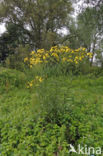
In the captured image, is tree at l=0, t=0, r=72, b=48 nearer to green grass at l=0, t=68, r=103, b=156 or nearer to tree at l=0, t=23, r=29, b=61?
tree at l=0, t=23, r=29, b=61

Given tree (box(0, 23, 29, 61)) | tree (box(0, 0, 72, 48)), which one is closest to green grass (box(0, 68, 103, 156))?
tree (box(0, 0, 72, 48))

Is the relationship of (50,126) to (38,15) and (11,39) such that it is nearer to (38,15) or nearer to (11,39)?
(38,15)

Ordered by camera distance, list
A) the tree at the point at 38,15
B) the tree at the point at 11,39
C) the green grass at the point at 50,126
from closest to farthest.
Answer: the green grass at the point at 50,126, the tree at the point at 38,15, the tree at the point at 11,39

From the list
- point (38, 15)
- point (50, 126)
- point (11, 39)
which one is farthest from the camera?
point (11, 39)

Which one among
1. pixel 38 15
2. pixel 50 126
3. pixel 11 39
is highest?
pixel 38 15

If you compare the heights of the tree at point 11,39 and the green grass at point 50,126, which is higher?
the tree at point 11,39

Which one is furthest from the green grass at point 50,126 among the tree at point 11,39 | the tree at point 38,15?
the tree at point 11,39

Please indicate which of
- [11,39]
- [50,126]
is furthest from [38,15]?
[50,126]

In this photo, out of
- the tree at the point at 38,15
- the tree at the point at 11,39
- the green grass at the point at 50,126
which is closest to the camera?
the green grass at the point at 50,126

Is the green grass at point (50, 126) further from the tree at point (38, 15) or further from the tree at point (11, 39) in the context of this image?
the tree at point (11, 39)

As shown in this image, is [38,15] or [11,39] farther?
[11,39]

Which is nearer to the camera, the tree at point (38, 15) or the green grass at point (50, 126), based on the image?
the green grass at point (50, 126)

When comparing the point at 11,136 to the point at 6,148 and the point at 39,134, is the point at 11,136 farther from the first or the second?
the point at 39,134

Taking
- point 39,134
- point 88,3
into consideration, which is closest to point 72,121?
point 39,134
